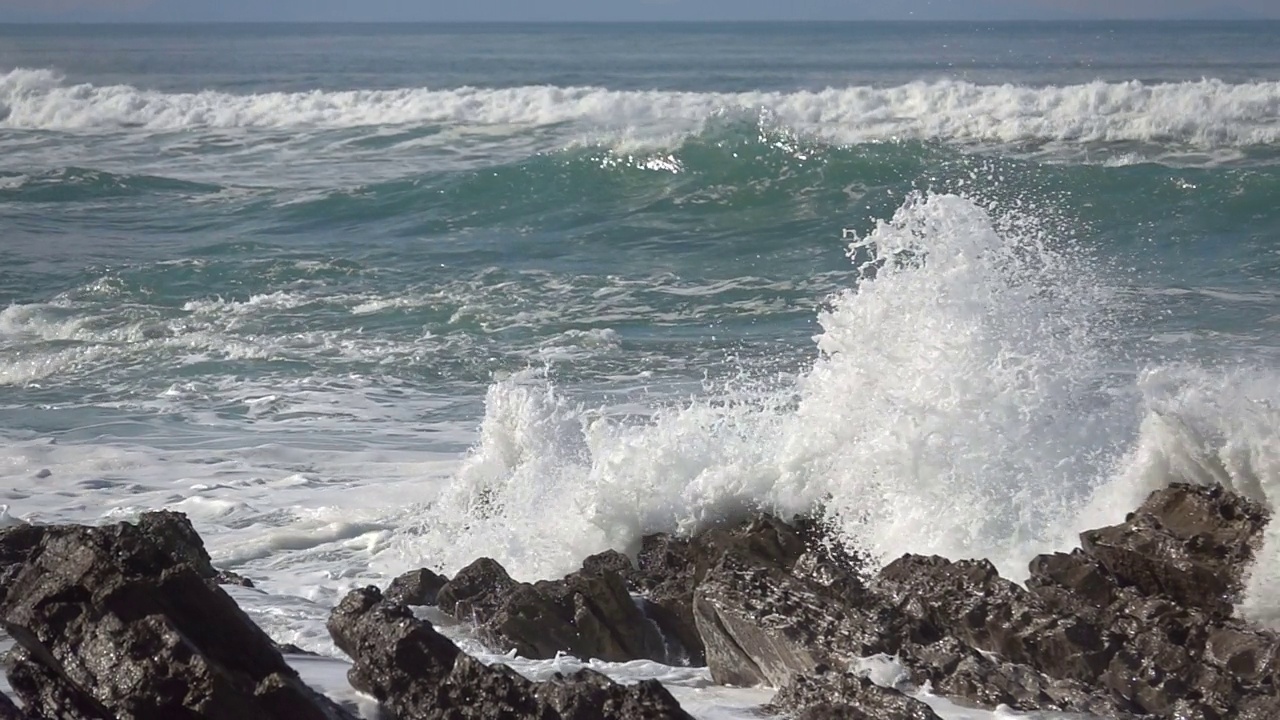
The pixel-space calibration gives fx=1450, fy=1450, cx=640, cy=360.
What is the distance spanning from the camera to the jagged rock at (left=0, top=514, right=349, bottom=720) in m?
3.37

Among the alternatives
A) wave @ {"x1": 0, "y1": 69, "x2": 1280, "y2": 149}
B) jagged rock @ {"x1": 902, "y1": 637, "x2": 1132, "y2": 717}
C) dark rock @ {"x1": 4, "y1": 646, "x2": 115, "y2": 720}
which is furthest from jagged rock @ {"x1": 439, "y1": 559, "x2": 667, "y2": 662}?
wave @ {"x1": 0, "y1": 69, "x2": 1280, "y2": 149}

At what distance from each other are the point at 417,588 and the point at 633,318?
6.89 meters

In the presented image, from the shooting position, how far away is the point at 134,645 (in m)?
3.46

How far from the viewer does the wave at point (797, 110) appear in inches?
899

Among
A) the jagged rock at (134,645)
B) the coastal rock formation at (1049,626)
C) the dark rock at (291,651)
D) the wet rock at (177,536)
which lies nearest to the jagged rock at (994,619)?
the coastal rock formation at (1049,626)

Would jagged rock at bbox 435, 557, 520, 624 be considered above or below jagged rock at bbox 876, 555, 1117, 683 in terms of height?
below

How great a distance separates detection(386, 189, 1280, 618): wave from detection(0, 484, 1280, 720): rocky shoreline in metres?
0.37

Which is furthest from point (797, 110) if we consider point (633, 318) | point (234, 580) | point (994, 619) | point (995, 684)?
point (995, 684)

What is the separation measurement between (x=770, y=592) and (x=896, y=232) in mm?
3263

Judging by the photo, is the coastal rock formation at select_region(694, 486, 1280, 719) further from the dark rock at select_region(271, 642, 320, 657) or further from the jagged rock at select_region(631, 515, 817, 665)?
the dark rock at select_region(271, 642, 320, 657)

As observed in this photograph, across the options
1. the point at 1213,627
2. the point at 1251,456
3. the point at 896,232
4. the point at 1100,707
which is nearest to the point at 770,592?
the point at 1100,707

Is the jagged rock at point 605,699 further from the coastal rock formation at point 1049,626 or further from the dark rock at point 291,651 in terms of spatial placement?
the dark rock at point 291,651

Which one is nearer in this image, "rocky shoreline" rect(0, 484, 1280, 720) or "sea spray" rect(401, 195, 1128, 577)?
"rocky shoreline" rect(0, 484, 1280, 720)

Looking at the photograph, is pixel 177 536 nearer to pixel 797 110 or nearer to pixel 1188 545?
pixel 1188 545
